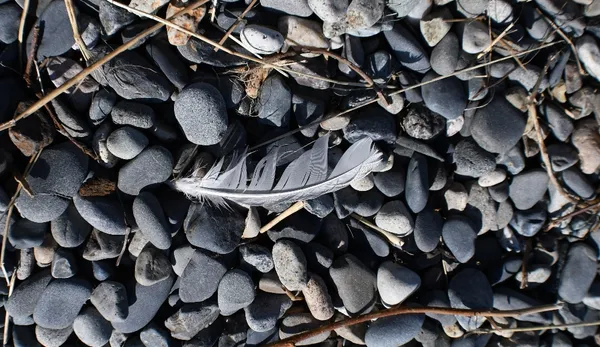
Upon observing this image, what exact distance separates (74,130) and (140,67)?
1.49 feet

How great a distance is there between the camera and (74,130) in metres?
2.25

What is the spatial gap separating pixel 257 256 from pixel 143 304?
64 centimetres

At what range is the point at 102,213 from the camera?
2.24 metres

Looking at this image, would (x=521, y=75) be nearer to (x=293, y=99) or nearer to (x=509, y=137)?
(x=509, y=137)

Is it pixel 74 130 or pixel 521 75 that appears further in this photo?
pixel 521 75

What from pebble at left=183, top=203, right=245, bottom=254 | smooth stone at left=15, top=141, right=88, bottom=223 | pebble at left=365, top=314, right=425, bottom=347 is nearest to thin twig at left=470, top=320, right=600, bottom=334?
pebble at left=365, top=314, right=425, bottom=347

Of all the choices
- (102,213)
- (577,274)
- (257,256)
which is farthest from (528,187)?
(102,213)

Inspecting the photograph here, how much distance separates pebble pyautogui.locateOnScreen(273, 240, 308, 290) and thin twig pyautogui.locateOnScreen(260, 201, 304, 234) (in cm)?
10

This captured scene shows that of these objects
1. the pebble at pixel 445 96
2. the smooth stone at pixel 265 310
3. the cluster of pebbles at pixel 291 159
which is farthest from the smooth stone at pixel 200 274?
the pebble at pixel 445 96

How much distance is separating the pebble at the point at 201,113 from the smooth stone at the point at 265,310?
2.93 feet

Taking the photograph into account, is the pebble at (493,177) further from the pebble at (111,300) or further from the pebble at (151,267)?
the pebble at (111,300)

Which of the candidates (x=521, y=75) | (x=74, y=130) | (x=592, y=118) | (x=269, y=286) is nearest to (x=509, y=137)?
(x=521, y=75)

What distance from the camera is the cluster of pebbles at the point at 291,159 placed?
2.22m

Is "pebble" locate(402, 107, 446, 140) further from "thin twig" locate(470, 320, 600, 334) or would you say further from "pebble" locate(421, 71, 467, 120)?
"thin twig" locate(470, 320, 600, 334)
